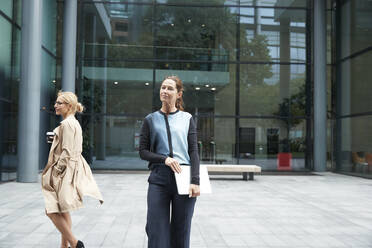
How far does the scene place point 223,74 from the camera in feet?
57.3

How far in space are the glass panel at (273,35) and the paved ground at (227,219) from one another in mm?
8118

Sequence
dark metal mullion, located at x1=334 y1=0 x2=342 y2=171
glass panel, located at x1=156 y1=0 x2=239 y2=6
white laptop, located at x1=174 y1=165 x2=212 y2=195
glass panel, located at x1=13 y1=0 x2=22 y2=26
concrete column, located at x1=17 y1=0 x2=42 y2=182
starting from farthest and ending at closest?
glass panel, located at x1=156 y1=0 x2=239 y2=6
dark metal mullion, located at x1=334 y1=0 x2=342 y2=171
glass panel, located at x1=13 y1=0 x2=22 y2=26
concrete column, located at x1=17 y1=0 x2=42 y2=182
white laptop, located at x1=174 y1=165 x2=212 y2=195

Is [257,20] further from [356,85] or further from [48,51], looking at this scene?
[48,51]

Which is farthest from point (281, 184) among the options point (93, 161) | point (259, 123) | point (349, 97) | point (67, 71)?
point (67, 71)

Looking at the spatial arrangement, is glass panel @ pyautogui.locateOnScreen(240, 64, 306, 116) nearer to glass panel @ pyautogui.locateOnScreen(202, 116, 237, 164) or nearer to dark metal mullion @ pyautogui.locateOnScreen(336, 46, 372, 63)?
glass panel @ pyautogui.locateOnScreen(202, 116, 237, 164)

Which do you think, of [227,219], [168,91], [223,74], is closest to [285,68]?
[223,74]

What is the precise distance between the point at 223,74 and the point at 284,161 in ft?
15.3

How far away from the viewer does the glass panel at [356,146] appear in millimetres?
15148

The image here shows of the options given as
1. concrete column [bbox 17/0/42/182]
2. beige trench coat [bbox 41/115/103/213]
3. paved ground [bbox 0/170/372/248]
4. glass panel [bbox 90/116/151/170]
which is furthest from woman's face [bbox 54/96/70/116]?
glass panel [bbox 90/116/151/170]

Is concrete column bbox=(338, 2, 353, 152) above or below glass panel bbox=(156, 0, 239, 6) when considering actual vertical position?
below

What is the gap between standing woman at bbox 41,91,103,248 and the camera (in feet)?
13.8

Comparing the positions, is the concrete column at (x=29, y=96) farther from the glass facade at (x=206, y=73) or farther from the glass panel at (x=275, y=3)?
the glass panel at (x=275, y=3)

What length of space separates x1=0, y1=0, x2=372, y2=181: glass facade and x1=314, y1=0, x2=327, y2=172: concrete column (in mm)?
323

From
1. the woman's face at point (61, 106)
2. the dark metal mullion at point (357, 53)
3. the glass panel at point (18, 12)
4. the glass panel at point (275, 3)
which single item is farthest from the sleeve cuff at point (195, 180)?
the glass panel at point (275, 3)
